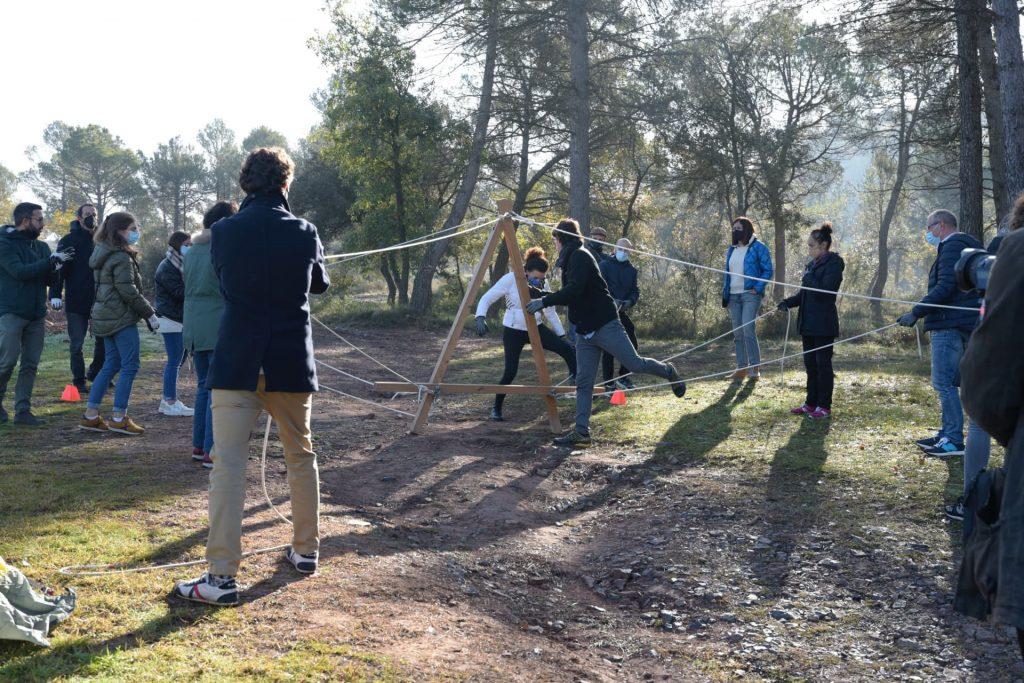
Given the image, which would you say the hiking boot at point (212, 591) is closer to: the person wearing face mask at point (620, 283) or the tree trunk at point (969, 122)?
the person wearing face mask at point (620, 283)

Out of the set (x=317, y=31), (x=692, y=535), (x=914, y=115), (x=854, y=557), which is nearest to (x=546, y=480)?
(x=692, y=535)

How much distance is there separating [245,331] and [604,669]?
2348mm

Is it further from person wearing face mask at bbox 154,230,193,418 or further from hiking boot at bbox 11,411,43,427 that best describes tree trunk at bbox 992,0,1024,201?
hiking boot at bbox 11,411,43,427

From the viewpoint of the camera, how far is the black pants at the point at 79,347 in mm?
9578

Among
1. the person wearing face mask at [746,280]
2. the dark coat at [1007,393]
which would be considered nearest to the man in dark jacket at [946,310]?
the person wearing face mask at [746,280]

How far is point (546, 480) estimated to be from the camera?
273 inches

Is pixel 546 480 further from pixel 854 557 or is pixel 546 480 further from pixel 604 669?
pixel 604 669

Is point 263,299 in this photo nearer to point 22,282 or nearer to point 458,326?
point 458,326

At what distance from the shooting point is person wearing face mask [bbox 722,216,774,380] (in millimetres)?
10039

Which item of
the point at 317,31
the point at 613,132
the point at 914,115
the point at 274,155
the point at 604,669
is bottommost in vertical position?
the point at 604,669

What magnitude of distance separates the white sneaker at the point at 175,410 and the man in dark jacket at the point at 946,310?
7.13m

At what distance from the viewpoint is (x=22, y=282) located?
7633 millimetres

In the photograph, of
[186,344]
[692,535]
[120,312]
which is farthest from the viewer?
[120,312]

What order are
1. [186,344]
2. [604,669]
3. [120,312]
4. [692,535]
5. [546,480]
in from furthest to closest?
[120,312] → [546,480] → [186,344] → [692,535] → [604,669]
